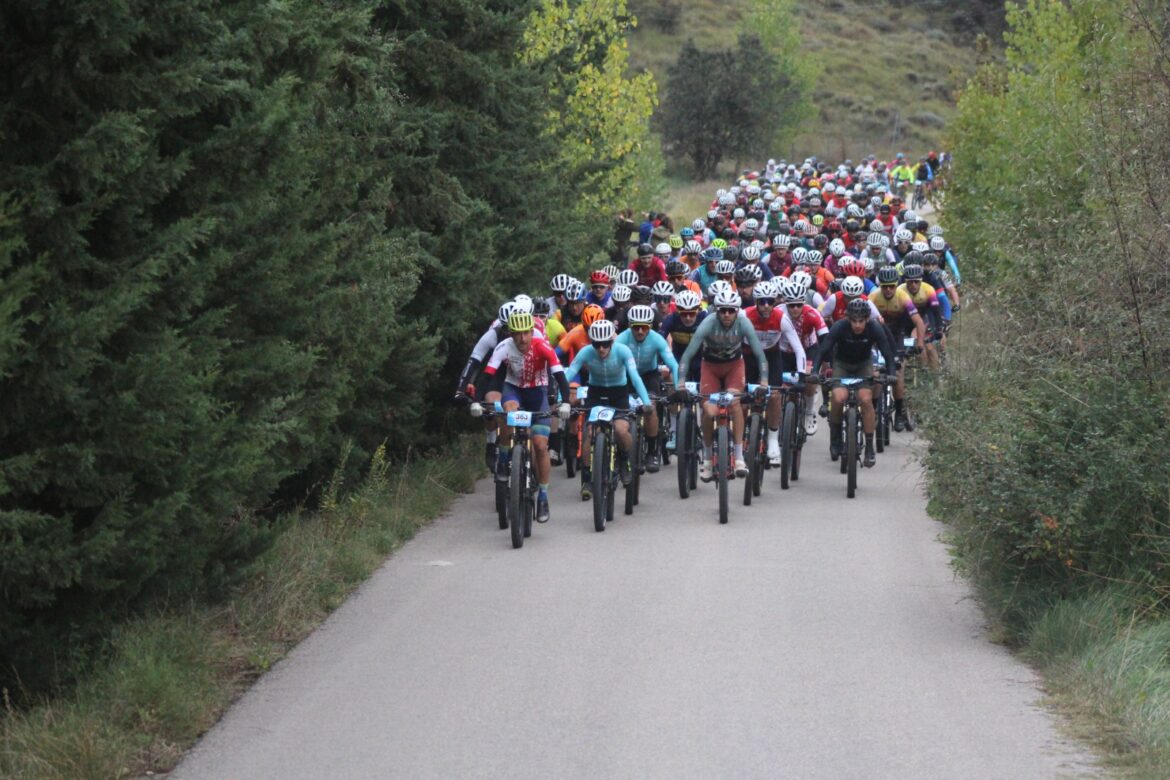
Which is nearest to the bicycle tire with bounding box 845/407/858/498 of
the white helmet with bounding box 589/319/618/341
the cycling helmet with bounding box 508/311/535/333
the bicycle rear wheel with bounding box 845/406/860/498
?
the bicycle rear wheel with bounding box 845/406/860/498

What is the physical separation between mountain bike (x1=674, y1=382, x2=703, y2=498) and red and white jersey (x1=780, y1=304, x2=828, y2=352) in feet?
6.27

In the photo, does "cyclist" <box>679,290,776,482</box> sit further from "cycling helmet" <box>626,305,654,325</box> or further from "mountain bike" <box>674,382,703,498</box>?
"cycling helmet" <box>626,305,654,325</box>

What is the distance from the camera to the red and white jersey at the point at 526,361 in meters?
14.8

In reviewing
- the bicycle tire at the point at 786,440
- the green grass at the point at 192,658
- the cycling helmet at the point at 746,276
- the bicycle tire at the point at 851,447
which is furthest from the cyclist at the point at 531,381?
the cycling helmet at the point at 746,276

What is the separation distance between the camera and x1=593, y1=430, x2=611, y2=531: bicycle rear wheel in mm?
14578

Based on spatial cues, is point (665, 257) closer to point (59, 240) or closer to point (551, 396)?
point (551, 396)

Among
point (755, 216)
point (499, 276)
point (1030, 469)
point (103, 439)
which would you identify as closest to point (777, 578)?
point (1030, 469)

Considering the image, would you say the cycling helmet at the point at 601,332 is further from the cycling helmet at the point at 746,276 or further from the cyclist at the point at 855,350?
the cycling helmet at the point at 746,276

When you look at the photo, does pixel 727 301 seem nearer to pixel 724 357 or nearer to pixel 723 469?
pixel 724 357

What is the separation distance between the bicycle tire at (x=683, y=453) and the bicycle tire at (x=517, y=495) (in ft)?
8.72

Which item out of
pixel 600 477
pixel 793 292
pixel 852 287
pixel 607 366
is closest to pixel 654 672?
pixel 600 477

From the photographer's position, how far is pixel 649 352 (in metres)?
17.0

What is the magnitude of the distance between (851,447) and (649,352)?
2.35 meters

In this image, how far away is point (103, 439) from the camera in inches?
297
